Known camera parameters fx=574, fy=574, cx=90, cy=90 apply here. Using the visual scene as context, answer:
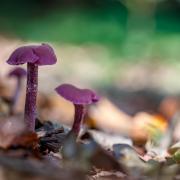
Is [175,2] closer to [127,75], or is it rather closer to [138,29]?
[138,29]

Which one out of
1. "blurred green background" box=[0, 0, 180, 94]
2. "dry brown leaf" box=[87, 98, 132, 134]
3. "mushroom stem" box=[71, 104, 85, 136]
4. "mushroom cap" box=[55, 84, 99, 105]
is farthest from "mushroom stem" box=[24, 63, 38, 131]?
"blurred green background" box=[0, 0, 180, 94]

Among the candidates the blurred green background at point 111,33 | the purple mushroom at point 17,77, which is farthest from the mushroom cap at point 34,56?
the blurred green background at point 111,33

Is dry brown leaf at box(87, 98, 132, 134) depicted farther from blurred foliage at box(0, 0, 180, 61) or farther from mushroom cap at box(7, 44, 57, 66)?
blurred foliage at box(0, 0, 180, 61)

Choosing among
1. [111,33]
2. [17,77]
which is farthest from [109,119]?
[111,33]

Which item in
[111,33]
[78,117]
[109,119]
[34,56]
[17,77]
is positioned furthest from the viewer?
[111,33]

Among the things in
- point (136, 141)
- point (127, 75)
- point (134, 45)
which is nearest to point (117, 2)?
point (134, 45)

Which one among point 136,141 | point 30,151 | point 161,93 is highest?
point 30,151

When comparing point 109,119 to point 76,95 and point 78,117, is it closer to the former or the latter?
point 78,117
